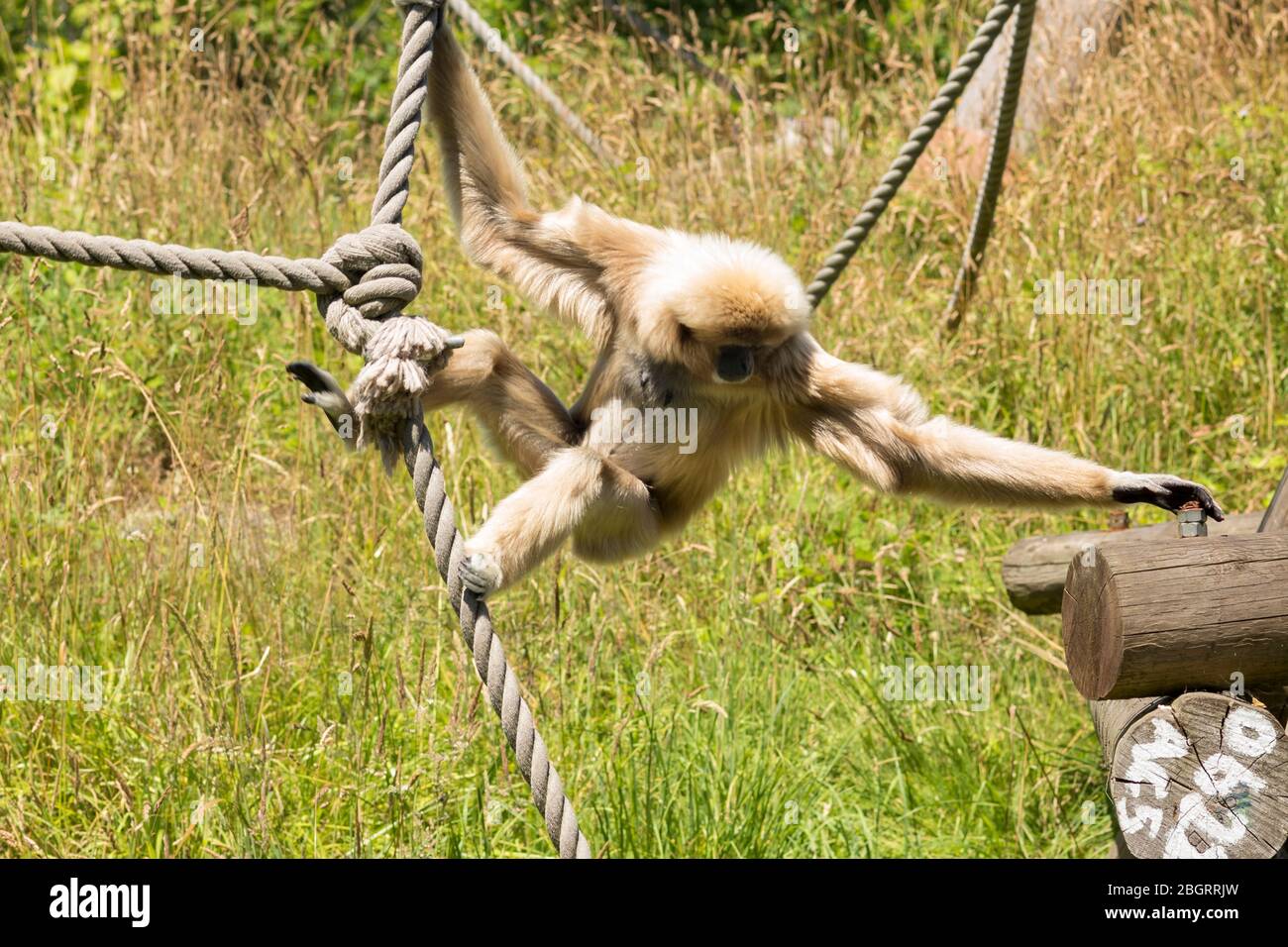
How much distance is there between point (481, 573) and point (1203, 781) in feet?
5.34

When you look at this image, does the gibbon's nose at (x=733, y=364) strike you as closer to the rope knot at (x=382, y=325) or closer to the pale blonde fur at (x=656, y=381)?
the pale blonde fur at (x=656, y=381)

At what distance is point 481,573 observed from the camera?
116 inches

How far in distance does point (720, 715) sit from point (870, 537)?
4.81 feet

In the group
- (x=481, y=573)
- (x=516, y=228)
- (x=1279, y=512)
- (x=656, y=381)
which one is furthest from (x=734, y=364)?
(x=1279, y=512)

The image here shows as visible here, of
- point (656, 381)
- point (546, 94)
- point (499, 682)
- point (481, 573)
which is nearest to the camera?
point (499, 682)

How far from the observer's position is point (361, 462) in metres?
4.91

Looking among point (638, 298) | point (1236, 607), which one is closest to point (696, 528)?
point (638, 298)

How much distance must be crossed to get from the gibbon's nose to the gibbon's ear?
1.21ft

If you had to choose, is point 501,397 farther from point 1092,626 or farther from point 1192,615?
point 1192,615

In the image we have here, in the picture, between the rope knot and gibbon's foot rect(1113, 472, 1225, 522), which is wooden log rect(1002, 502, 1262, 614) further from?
the rope knot

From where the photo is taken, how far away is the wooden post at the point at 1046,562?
431cm

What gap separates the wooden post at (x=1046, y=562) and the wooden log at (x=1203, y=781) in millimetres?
1548

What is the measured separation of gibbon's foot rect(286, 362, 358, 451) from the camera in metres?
2.95
